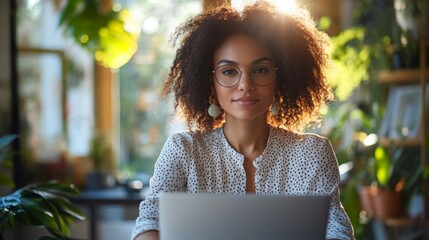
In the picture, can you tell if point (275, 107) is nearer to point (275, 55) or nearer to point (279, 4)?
point (275, 55)

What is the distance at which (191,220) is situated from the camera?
54.9 inches

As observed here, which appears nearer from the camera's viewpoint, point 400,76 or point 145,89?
point 400,76

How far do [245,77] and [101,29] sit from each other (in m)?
2.12

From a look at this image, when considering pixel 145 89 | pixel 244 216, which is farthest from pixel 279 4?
pixel 145 89

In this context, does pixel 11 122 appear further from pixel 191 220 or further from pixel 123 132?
pixel 191 220

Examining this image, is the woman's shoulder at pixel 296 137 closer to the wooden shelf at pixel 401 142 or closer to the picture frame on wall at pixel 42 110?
the wooden shelf at pixel 401 142

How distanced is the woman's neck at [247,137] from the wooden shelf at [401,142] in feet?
6.69

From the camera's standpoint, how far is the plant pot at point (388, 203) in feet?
12.1

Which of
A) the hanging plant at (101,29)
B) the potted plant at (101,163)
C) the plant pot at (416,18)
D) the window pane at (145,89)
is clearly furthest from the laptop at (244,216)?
the window pane at (145,89)

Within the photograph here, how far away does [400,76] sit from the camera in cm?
370

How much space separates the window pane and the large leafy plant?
2950mm

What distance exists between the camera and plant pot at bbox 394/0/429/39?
3486mm

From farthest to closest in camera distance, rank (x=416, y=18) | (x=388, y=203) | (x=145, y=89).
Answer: (x=145, y=89)
(x=388, y=203)
(x=416, y=18)

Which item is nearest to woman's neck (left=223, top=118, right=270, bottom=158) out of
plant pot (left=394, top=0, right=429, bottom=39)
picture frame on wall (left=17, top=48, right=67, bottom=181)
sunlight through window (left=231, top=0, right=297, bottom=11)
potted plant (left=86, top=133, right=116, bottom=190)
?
sunlight through window (left=231, top=0, right=297, bottom=11)
